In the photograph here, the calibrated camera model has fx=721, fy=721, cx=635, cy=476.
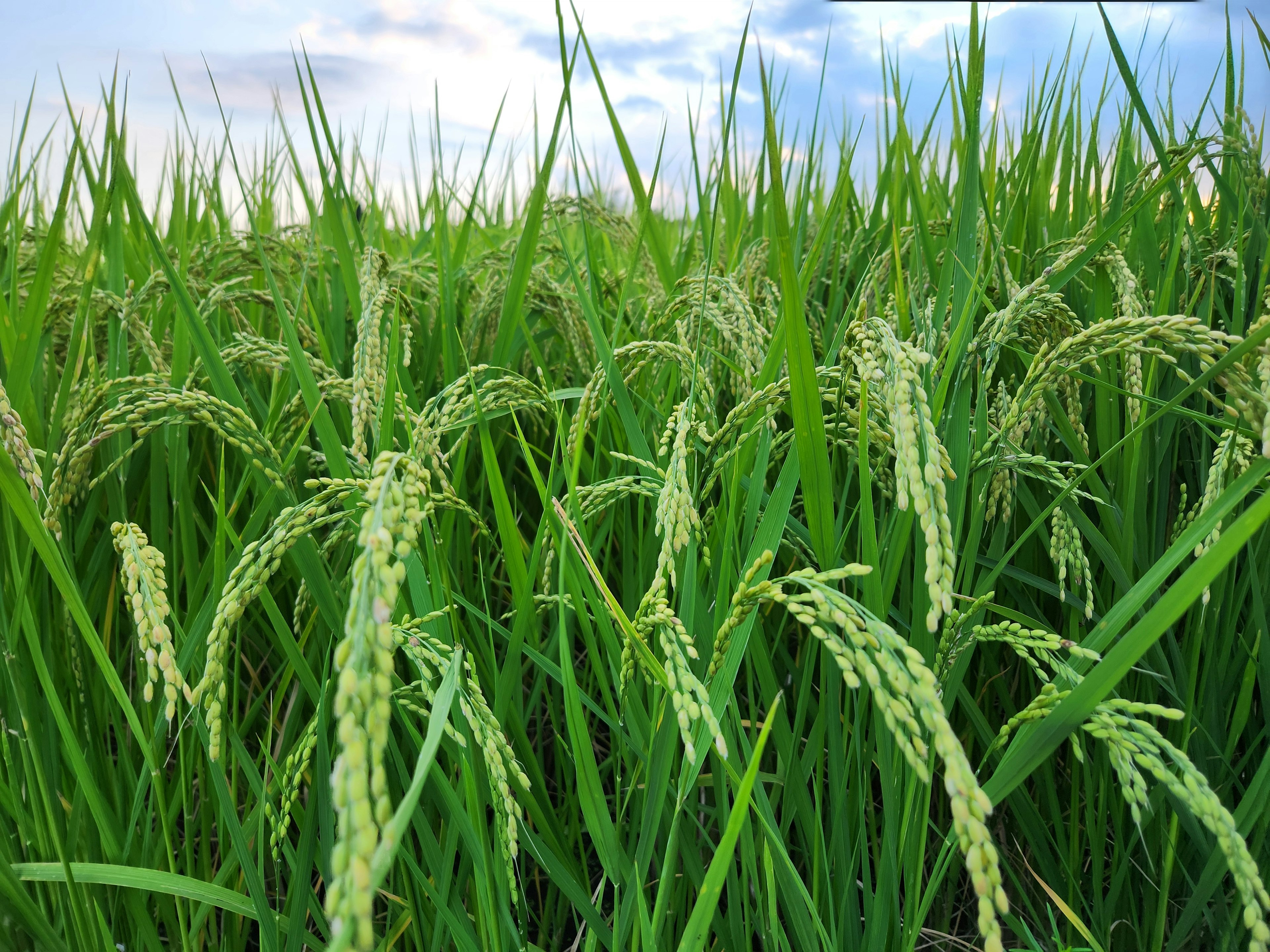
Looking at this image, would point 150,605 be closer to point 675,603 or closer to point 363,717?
point 363,717

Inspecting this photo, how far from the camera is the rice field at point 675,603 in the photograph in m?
0.82

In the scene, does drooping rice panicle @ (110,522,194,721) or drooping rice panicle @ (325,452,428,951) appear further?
drooping rice panicle @ (110,522,194,721)

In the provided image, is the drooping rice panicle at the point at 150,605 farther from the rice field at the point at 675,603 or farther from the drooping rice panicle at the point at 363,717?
the drooping rice panicle at the point at 363,717

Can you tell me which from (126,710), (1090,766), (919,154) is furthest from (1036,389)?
(919,154)

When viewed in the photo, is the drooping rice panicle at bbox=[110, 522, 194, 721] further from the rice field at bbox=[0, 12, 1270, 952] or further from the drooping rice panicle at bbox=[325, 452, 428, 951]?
the drooping rice panicle at bbox=[325, 452, 428, 951]

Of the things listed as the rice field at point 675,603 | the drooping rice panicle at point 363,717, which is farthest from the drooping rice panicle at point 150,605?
the drooping rice panicle at point 363,717

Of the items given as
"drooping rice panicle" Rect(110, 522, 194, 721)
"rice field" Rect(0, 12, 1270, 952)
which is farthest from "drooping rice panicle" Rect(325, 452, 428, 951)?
"drooping rice panicle" Rect(110, 522, 194, 721)

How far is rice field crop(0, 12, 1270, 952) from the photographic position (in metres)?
0.82

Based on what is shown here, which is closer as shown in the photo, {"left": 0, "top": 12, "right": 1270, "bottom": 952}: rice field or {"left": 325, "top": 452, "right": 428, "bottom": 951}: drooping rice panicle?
{"left": 325, "top": 452, "right": 428, "bottom": 951}: drooping rice panicle

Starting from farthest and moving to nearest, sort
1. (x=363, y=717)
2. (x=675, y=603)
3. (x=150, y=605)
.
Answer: (x=675, y=603) < (x=150, y=605) < (x=363, y=717)

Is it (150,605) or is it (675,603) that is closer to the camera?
(150,605)

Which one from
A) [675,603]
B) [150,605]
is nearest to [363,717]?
[150,605]

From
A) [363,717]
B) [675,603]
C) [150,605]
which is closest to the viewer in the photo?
[363,717]

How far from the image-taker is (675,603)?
133 centimetres
